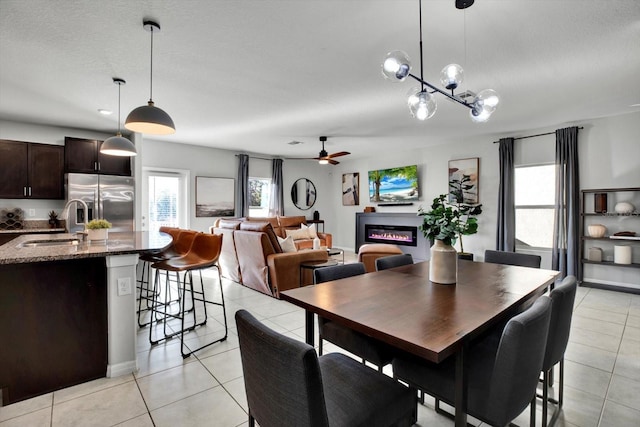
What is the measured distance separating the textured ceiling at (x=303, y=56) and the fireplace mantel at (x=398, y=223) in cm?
294

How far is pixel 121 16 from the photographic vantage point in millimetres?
2160

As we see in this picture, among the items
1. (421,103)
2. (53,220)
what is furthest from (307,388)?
(53,220)

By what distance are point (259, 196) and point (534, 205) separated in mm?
5992

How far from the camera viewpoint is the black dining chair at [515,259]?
8.55 feet

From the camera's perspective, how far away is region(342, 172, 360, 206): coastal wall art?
334 inches

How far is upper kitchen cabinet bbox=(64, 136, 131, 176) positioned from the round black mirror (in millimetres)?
4214

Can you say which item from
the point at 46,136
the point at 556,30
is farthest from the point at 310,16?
the point at 46,136

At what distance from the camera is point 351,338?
187cm

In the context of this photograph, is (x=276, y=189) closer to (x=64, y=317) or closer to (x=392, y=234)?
(x=392, y=234)

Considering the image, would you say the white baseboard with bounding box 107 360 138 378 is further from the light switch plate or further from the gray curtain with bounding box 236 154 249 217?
the gray curtain with bounding box 236 154 249 217

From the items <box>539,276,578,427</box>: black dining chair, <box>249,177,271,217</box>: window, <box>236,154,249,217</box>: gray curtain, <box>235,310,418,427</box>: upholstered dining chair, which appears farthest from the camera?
<box>249,177,271,217</box>: window

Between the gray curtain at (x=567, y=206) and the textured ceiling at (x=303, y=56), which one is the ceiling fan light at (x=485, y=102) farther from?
the gray curtain at (x=567, y=206)

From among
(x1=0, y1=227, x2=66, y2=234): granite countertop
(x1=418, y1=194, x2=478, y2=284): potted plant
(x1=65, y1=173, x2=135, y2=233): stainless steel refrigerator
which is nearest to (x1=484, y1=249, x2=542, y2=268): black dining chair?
(x1=418, y1=194, x2=478, y2=284): potted plant

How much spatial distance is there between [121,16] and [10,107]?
10.8 ft
